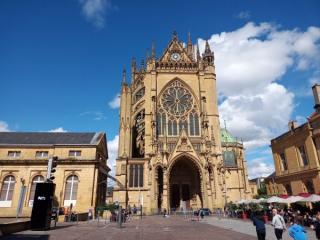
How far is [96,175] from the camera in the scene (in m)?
33.1

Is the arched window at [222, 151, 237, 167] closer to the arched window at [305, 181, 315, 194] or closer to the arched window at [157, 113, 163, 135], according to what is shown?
the arched window at [157, 113, 163, 135]

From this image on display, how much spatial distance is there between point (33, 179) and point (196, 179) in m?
26.5

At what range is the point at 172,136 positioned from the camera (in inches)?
1834

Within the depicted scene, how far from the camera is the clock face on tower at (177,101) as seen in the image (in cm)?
4894

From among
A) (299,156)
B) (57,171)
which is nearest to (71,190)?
(57,171)

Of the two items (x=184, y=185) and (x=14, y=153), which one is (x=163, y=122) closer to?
(x=184, y=185)

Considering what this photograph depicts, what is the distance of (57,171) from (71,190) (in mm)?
3140

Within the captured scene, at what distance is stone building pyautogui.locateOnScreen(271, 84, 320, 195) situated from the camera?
88.6 ft

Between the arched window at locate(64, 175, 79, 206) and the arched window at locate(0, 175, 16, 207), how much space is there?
24.1ft

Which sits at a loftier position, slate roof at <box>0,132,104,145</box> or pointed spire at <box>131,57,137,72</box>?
pointed spire at <box>131,57,137,72</box>

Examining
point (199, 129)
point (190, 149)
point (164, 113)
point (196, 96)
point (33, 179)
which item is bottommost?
point (33, 179)

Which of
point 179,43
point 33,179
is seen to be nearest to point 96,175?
point 33,179

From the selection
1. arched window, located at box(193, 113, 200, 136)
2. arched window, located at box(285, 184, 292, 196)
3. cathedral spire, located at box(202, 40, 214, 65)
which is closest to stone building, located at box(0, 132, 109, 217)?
arched window, located at box(193, 113, 200, 136)

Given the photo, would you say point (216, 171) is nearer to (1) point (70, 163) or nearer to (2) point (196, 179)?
(2) point (196, 179)
